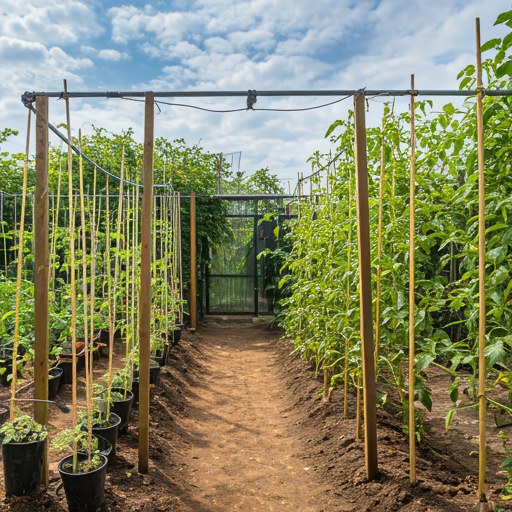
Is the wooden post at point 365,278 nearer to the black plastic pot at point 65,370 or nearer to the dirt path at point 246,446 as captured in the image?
the dirt path at point 246,446

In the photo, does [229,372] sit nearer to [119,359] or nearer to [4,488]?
[119,359]

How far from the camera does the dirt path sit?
2.86m

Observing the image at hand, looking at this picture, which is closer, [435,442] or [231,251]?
[435,442]

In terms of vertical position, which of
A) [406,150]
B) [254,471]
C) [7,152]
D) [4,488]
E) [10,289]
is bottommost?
[254,471]

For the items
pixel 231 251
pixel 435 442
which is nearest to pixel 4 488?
pixel 435 442

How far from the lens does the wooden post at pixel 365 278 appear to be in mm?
2674

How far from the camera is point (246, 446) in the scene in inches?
148

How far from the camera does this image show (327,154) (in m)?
4.40

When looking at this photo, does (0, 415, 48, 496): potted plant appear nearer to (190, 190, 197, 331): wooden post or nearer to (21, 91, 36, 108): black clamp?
(21, 91, 36, 108): black clamp

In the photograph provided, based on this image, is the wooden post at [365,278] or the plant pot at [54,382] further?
the plant pot at [54,382]

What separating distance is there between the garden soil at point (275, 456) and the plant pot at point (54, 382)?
0.44ft

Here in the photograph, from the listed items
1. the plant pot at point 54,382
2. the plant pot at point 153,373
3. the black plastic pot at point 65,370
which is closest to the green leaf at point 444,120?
the plant pot at point 153,373

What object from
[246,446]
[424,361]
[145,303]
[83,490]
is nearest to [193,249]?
[246,446]

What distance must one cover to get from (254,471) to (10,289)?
101 inches
